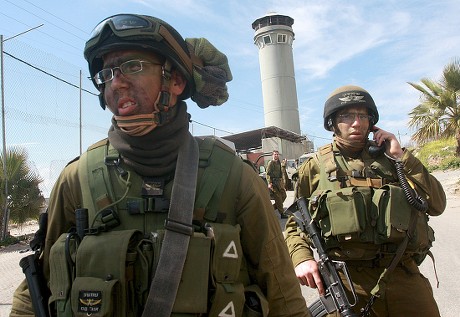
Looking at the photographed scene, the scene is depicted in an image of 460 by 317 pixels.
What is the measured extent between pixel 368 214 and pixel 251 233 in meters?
1.30

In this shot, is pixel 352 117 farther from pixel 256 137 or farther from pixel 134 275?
pixel 256 137

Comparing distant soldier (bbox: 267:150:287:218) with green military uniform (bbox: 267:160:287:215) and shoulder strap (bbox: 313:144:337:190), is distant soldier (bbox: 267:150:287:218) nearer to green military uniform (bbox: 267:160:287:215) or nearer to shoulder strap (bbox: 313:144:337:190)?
green military uniform (bbox: 267:160:287:215)

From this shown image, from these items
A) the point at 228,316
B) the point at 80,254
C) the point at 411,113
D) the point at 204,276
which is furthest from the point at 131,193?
the point at 411,113

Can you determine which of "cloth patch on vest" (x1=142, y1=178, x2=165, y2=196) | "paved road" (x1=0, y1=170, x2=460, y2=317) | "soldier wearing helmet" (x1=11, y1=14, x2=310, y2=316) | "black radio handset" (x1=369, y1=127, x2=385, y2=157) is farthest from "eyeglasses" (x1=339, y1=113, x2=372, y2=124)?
"paved road" (x1=0, y1=170, x2=460, y2=317)

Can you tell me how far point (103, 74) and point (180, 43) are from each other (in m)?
0.36

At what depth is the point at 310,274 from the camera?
2.76m

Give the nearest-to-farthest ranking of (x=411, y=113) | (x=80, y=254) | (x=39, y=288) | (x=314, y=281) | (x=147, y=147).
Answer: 1. (x=80, y=254)
2. (x=39, y=288)
3. (x=147, y=147)
4. (x=314, y=281)
5. (x=411, y=113)

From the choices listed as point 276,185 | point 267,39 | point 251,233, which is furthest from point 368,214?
point 267,39

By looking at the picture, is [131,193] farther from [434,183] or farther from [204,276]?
[434,183]

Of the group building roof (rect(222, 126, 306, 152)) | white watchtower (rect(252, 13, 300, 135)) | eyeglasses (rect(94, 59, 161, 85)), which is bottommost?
eyeglasses (rect(94, 59, 161, 85))

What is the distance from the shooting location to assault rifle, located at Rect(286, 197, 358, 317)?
2.61 meters

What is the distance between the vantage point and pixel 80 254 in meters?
1.52

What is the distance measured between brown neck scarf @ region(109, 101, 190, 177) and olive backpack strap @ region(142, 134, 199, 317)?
0.06 m

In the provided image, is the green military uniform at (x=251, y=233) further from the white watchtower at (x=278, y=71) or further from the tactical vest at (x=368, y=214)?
the white watchtower at (x=278, y=71)
